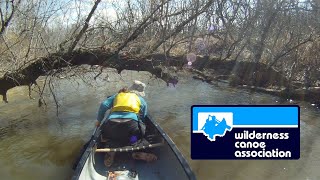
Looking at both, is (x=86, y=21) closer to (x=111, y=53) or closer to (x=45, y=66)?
(x=111, y=53)

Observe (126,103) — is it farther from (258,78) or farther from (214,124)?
(258,78)

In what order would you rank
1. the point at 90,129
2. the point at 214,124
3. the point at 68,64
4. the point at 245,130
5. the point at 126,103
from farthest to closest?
the point at 90,129
the point at 68,64
the point at 126,103
the point at 214,124
the point at 245,130

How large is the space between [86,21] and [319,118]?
8041 mm

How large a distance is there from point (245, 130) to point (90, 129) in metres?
6.24

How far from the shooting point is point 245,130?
5117 millimetres

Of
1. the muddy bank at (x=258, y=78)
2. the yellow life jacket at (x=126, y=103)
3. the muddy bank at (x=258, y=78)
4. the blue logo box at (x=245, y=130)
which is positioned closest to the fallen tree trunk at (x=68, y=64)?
the muddy bank at (x=258, y=78)

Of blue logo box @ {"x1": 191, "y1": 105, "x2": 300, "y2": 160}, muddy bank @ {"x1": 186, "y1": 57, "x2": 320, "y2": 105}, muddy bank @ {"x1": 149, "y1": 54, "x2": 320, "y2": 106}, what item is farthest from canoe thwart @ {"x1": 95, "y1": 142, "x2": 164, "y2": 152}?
muddy bank @ {"x1": 186, "y1": 57, "x2": 320, "y2": 105}

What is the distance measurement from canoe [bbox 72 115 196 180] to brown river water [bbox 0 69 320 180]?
46.1 inches

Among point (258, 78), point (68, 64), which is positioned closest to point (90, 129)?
point (68, 64)

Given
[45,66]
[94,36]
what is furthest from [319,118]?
[45,66]

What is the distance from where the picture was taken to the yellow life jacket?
6758 millimetres

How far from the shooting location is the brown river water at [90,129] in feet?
24.6

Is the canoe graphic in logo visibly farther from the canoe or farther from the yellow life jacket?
the yellow life jacket

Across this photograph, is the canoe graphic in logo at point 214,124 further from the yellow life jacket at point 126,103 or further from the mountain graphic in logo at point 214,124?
the yellow life jacket at point 126,103
